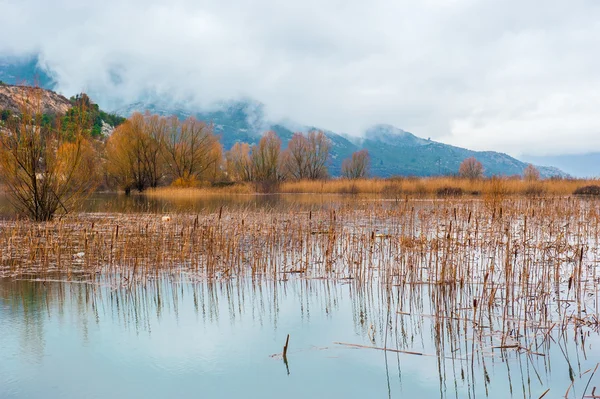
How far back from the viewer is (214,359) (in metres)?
5.59

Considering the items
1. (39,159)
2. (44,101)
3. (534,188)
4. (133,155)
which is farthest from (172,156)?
(44,101)

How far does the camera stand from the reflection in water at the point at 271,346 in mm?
4914

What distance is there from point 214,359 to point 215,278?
342cm

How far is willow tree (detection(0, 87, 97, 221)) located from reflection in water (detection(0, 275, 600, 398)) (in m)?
9.55

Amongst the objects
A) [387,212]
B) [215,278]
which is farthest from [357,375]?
[387,212]

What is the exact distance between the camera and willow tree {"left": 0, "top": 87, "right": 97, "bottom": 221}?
15.9 meters

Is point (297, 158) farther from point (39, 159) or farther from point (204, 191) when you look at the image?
point (39, 159)

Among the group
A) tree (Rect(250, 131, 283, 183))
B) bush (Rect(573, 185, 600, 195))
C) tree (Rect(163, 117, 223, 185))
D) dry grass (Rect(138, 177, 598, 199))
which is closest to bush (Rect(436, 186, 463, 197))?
dry grass (Rect(138, 177, 598, 199))

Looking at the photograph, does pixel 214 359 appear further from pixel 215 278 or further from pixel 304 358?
pixel 215 278

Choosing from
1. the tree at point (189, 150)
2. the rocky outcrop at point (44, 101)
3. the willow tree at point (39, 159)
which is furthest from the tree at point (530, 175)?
the rocky outcrop at point (44, 101)

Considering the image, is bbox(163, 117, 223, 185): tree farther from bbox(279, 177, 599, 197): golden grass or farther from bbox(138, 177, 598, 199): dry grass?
bbox(279, 177, 599, 197): golden grass

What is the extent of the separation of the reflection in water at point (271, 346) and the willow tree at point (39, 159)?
9.55 m

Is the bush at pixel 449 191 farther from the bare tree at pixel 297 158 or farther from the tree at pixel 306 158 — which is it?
the bare tree at pixel 297 158

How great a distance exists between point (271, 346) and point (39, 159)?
13902mm
